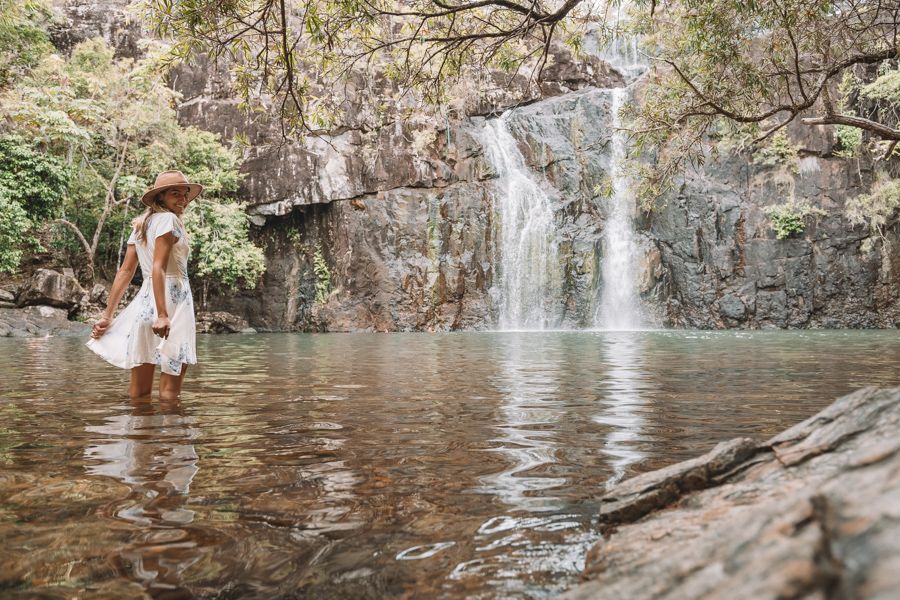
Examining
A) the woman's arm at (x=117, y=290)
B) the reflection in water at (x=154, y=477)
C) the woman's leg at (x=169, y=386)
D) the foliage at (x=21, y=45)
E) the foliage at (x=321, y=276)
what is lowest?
the reflection in water at (x=154, y=477)

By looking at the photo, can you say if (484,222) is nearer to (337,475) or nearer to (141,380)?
(141,380)

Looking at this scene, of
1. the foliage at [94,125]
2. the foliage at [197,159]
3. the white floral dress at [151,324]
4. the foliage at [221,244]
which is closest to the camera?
the white floral dress at [151,324]

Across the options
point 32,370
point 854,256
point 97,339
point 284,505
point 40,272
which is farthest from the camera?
point 854,256

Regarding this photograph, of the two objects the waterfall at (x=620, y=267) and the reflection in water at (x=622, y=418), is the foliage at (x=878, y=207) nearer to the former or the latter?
the waterfall at (x=620, y=267)

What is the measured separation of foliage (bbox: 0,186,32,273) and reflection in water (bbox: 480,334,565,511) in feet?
57.7

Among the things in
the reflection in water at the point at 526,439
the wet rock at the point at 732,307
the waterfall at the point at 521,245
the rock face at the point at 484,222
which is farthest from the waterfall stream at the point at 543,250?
the reflection in water at the point at 526,439

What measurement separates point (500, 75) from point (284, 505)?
83.9ft

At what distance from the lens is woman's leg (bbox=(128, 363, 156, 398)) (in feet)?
14.7

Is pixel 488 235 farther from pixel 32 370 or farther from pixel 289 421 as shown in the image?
pixel 289 421

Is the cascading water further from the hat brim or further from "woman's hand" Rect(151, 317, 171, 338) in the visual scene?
"woman's hand" Rect(151, 317, 171, 338)

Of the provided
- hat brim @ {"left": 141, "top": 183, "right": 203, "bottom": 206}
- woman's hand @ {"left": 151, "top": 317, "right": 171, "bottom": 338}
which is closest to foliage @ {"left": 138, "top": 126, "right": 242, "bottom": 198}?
hat brim @ {"left": 141, "top": 183, "right": 203, "bottom": 206}

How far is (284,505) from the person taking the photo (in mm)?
2119

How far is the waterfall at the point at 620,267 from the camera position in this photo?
22.5m

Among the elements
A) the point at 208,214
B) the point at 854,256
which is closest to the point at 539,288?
the point at 854,256
